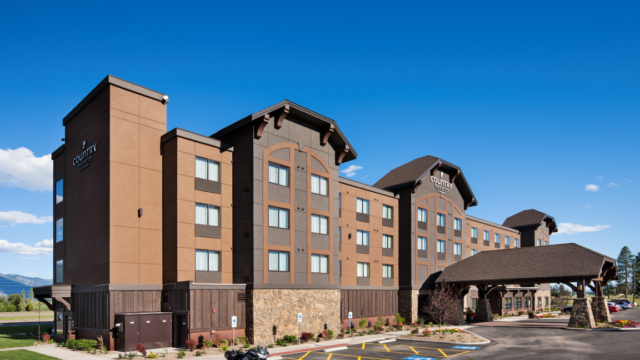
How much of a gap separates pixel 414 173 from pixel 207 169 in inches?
954

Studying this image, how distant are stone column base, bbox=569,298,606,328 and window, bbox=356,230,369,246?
61.0 feet

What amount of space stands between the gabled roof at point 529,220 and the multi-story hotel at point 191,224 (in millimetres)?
44302

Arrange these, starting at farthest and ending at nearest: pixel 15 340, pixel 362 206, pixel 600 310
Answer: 1. pixel 362 206
2. pixel 600 310
3. pixel 15 340

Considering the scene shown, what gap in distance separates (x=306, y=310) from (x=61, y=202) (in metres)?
21.8

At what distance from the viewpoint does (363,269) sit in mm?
44438

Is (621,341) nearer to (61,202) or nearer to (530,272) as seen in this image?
(530,272)

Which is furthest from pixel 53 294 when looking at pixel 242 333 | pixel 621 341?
pixel 621 341

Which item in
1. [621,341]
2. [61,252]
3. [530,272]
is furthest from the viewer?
[530,272]

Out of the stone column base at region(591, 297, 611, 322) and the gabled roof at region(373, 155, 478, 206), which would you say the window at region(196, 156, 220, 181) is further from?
the stone column base at region(591, 297, 611, 322)

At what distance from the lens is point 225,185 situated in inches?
1345

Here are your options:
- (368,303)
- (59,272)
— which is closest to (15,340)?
(59,272)

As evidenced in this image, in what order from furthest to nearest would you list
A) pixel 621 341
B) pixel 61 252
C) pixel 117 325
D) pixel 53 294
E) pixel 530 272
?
pixel 530 272 < pixel 61 252 < pixel 53 294 < pixel 621 341 < pixel 117 325

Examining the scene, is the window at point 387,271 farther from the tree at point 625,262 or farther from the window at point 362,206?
the tree at point 625,262

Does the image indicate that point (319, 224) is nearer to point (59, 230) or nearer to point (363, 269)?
point (363, 269)
